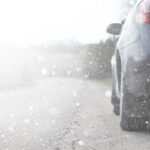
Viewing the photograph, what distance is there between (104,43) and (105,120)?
47.2m

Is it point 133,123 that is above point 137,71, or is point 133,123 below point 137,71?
below

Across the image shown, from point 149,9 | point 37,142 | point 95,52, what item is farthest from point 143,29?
point 95,52

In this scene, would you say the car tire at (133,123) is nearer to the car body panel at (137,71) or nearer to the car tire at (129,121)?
the car tire at (129,121)

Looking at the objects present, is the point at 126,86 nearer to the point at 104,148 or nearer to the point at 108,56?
the point at 104,148

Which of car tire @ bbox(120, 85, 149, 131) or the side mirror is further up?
Answer: the side mirror

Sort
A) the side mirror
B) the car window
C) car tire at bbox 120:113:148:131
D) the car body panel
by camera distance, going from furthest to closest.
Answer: the side mirror
car tire at bbox 120:113:148:131
the car window
the car body panel

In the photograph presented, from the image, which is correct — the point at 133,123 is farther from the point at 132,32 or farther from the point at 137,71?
the point at 132,32

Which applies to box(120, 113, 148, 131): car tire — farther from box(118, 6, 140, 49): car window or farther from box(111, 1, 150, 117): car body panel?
box(118, 6, 140, 49): car window

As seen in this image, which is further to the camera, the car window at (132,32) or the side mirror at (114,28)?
the side mirror at (114,28)

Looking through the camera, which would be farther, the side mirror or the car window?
the side mirror

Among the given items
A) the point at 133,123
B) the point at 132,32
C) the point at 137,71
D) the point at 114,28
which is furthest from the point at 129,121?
the point at 114,28

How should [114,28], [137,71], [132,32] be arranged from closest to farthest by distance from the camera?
[137,71] < [132,32] < [114,28]

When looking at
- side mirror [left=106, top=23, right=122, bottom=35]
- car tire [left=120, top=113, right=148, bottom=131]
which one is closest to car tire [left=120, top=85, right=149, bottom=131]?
car tire [left=120, top=113, right=148, bottom=131]

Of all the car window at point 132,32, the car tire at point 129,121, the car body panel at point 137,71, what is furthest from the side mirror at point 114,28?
the car tire at point 129,121
